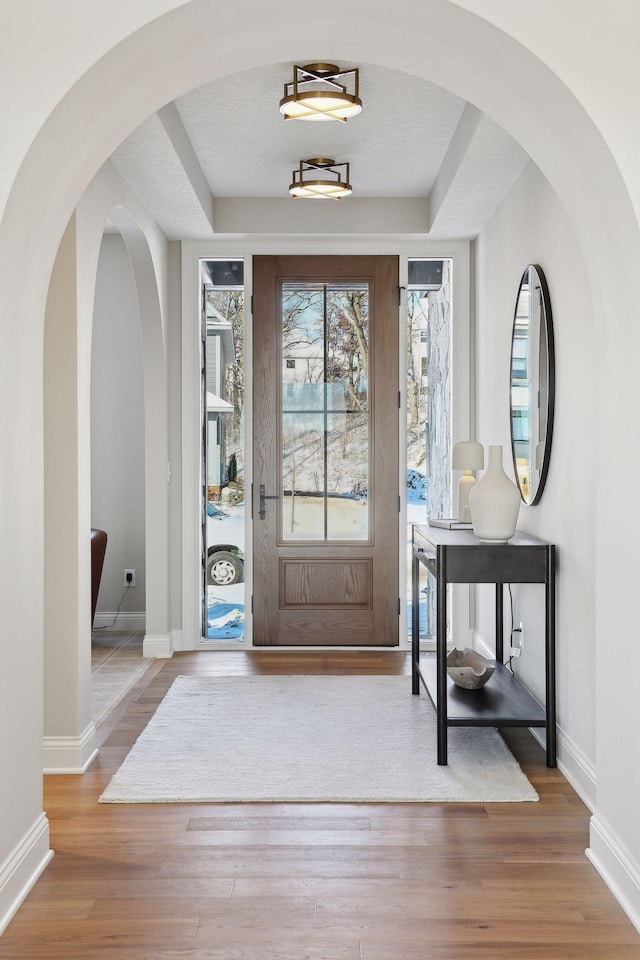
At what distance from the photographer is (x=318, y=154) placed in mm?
4258

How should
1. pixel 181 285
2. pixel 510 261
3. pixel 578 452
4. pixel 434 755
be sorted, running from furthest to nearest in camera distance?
pixel 181 285 → pixel 510 261 → pixel 434 755 → pixel 578 452

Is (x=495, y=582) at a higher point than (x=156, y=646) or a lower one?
higher

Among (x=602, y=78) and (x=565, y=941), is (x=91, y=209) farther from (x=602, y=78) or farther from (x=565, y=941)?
(x=565, y=941)

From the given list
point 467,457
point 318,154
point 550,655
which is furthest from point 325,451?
point 550,655

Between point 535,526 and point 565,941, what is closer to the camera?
point 565,941

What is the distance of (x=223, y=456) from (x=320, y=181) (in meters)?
1.89

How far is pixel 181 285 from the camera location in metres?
5.18

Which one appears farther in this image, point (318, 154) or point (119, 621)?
point (119, 621)

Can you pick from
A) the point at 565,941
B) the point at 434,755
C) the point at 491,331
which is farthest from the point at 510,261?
the point at 565,941

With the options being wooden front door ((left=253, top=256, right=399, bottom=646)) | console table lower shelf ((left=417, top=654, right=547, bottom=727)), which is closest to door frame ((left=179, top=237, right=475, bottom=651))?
wooden front door ((left=253, top=256, right=399, bottom=646))

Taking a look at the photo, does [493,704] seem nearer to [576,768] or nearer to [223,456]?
[576,768]

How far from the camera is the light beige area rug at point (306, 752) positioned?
296cm

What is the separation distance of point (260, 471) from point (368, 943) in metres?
3.48

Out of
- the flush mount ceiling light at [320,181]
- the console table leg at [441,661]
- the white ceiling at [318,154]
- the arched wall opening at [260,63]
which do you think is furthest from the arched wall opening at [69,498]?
the console table leg at [441,661]
